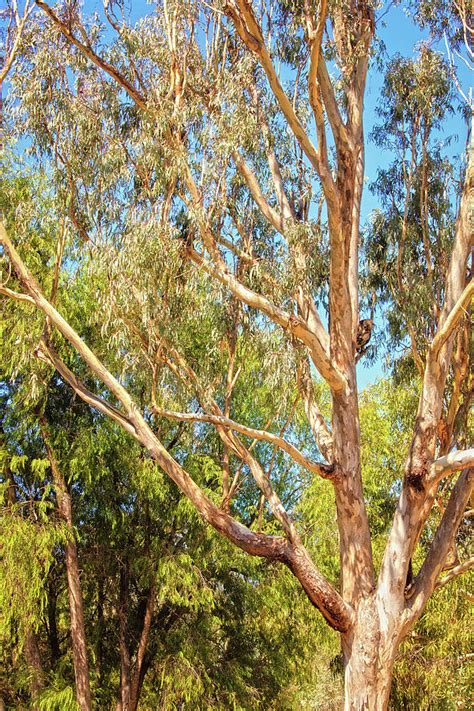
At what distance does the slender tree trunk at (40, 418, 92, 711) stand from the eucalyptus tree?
2.23 metres

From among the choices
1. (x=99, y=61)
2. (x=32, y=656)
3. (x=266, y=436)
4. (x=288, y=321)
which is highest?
(x=99, y=61)

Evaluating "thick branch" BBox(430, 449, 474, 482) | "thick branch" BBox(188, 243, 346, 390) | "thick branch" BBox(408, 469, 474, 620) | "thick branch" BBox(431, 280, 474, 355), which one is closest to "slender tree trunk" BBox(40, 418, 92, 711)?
"thick branch" BBox(188, 243, 346, 390)

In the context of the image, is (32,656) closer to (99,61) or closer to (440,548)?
(440,548)

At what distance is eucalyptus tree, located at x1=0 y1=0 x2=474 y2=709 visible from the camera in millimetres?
7156

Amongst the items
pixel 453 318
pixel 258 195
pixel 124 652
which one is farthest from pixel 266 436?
pixel 124 652

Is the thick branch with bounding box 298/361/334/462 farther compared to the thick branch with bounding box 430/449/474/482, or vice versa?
the thick branch with bounding box 298/361/334/462

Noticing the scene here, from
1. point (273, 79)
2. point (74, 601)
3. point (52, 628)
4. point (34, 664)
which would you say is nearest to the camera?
point (273, 79)

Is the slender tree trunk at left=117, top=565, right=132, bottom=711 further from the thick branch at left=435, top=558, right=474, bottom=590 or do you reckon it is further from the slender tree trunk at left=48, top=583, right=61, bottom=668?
the thick branch at left=435, top=558, right=474, bottom=590

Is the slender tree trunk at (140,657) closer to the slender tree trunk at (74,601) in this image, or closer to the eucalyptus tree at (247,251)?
the slender tree trunk at (74,601)

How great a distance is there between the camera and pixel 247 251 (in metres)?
8.70

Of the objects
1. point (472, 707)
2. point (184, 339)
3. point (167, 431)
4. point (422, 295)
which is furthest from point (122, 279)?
point (472, 707)

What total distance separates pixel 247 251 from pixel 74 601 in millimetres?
5053

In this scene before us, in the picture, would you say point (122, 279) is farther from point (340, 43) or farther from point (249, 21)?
point (340, 43)

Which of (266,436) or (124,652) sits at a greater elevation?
(266,436)
